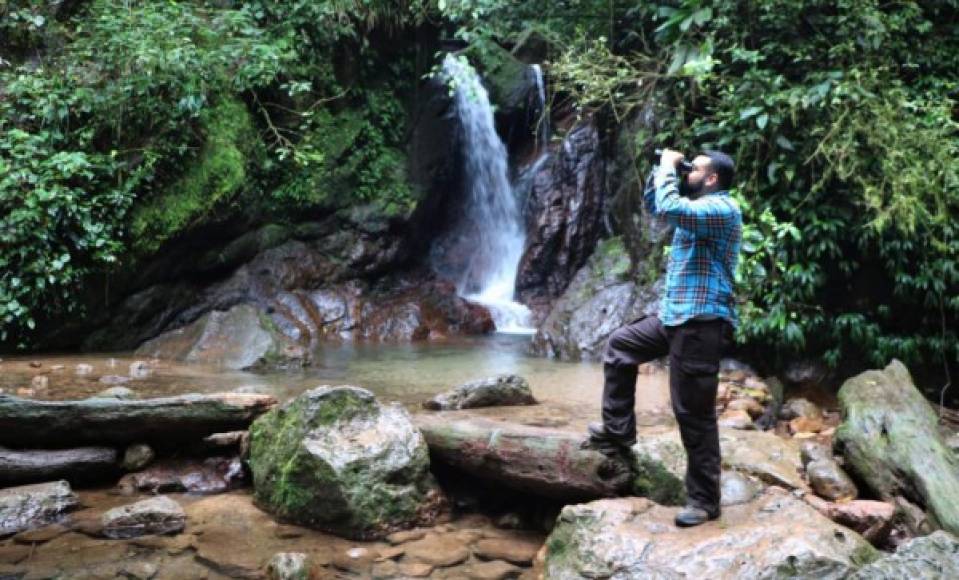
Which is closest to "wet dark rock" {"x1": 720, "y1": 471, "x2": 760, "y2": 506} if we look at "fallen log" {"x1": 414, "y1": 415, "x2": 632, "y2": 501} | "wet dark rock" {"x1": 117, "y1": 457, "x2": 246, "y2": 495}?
"fallen log" {"x1": 414, "y1": 415, "x2": 632, "y2": 501}

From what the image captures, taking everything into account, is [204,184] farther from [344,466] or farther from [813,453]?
[813,453]

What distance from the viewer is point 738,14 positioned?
7.53 meters

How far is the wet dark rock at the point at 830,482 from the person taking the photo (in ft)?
13.3

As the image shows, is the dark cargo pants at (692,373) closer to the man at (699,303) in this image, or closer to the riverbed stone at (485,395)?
the man at (699,303)

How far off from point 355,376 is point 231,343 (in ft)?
6.24

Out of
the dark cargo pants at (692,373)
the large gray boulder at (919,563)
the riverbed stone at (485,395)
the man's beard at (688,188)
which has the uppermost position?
the man's beard at (688,188)

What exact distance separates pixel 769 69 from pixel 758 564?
5829mm

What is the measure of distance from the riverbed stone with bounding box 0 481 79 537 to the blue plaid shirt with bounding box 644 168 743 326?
360 centimetres

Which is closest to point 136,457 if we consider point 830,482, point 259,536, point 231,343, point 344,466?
point 259,536

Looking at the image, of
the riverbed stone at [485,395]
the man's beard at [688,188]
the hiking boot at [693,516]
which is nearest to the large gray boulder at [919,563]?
the hiking boot at [693,516]

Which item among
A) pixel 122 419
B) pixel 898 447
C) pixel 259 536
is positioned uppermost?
pixel 898 447

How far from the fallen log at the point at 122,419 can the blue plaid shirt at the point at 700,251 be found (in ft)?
9.89

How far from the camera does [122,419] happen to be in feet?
15.0

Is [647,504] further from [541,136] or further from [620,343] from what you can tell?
[541,136]
